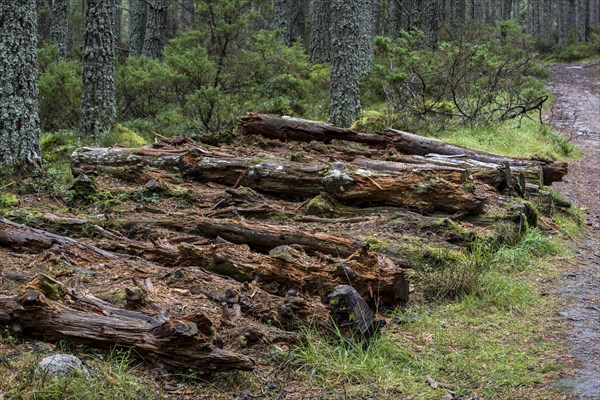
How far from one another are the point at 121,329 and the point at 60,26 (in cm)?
1880

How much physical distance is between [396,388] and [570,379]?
1.14m

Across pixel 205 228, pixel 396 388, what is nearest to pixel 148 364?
pixel 396 388

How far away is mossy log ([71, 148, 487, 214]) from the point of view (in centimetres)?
691

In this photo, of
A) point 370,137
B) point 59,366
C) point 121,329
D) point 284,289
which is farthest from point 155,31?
point 59,366

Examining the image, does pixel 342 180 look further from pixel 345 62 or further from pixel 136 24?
pixel 136 24

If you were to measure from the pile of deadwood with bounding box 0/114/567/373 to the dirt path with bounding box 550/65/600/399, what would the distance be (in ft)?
2.94

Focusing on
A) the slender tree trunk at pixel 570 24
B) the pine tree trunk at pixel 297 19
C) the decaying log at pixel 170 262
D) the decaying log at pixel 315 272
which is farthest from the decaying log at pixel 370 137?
the slender tree trunk at pixel 570 24

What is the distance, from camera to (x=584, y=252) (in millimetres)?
7414

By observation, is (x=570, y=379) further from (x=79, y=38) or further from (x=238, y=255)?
(x=79, y=38)

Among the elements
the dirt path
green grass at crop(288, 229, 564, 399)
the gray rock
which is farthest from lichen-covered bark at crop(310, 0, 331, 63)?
the gray rock

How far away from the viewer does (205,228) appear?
6141 millimetres

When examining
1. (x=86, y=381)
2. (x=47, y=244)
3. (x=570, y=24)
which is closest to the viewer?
(x=86, y=381)

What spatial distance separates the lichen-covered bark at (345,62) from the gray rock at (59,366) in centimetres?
937

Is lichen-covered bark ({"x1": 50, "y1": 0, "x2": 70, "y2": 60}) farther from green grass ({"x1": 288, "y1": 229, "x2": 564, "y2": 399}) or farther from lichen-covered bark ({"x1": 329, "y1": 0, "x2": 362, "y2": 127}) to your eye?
green grass ({"x1": 288, "y1": 229, "x2": 564, "y2": 399})
